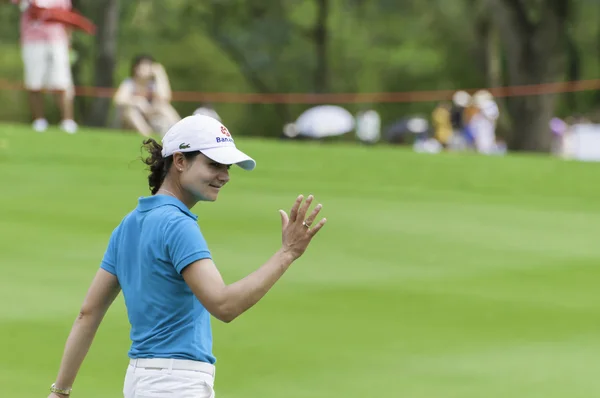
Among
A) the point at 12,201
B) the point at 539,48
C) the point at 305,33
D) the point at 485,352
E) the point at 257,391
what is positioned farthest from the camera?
the point at 305,33

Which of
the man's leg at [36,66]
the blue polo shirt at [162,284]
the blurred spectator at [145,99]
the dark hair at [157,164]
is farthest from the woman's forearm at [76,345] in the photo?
the blurred spectator at [145,99]

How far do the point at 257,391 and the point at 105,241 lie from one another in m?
4.71

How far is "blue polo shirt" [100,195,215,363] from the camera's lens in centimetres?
492

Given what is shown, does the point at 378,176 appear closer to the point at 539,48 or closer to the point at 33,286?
the point at 33,286

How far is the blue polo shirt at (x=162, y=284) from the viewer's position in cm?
492

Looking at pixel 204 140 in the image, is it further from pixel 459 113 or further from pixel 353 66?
pixel 353 66

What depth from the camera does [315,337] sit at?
9281 millimetres

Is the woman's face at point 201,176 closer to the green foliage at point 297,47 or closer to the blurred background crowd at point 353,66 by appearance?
the blurred background crowd at point 353,66

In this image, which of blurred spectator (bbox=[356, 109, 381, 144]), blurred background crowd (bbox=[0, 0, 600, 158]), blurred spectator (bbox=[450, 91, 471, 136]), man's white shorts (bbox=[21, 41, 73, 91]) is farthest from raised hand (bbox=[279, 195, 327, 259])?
blurred spectator (bbox=[356, 109, 381, 144])

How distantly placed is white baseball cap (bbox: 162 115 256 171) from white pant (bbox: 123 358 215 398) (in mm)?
780

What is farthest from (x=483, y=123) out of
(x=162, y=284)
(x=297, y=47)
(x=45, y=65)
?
(x=297, y=47)

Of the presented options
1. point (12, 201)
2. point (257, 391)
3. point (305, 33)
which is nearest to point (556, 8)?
point (12, 201)

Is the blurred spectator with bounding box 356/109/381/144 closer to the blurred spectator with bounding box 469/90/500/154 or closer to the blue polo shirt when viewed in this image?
the blurred spectator with bounding box 469/90/500/154

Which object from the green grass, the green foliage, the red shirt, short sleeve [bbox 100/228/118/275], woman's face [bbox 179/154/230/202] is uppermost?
the green foliage
